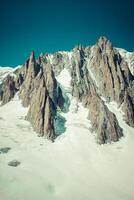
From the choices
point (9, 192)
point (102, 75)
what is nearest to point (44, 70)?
point (102, 75)

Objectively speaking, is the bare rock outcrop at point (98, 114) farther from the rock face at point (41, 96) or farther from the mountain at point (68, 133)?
the rock face at point (41, 96)

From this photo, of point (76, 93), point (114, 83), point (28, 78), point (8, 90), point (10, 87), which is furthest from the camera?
point (114, 83)

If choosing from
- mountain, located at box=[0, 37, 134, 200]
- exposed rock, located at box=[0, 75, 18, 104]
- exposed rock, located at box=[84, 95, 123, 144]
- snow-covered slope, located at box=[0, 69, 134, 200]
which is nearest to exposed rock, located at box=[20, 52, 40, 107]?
mountain, located at box=[0, 37, 134, 200]

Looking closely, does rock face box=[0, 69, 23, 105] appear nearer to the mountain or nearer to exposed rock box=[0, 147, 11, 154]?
the mountain

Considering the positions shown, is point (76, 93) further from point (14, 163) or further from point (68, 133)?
point (14, 163)

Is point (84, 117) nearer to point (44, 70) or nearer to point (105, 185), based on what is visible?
point (44, 70)

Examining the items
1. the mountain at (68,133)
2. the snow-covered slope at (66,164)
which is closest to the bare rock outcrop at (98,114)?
the mountain at (68,133)

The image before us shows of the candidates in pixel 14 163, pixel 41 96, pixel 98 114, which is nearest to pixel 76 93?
pixel 98 114
